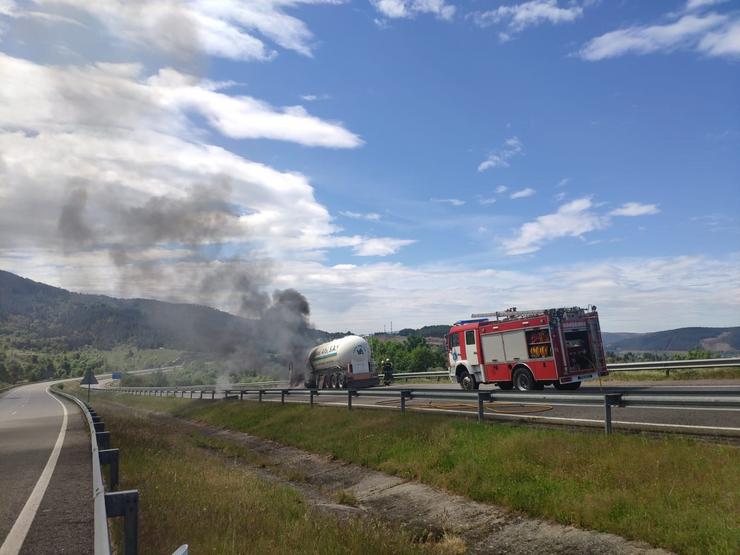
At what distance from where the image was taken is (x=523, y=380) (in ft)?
73.2

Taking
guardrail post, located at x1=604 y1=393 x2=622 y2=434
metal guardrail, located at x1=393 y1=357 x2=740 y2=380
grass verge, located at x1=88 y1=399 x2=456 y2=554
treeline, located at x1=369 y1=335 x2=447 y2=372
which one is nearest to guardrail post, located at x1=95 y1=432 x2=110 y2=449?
grass verge, located at x1=88 y1=399 x2=456 y2=554

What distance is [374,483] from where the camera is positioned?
13.0 meters

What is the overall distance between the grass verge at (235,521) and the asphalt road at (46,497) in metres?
0.84

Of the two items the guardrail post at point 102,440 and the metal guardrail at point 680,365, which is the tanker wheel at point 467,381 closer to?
the metal guardrail at point 680,365

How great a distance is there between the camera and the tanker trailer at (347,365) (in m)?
37.6

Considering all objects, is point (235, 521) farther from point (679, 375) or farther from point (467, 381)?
point (679, 375)

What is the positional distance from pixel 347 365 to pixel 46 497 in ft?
91.8

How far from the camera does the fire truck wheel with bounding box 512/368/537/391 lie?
71.4ft

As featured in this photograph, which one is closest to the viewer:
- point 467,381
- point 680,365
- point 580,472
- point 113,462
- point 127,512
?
point 127,512

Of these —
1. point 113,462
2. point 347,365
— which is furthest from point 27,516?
point 347,365

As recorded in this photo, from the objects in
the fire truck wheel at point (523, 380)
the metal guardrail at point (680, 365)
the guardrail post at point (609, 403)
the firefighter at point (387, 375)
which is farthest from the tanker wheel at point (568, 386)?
the firefighter at point (387, 375)

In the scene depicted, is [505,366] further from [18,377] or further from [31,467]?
[18,377]

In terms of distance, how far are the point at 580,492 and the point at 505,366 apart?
1412cm

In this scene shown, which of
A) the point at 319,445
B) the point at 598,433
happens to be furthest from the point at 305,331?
the point at 598,433
